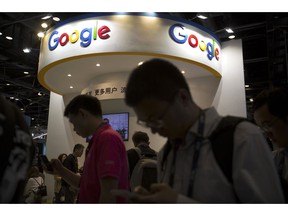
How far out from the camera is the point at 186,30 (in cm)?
583

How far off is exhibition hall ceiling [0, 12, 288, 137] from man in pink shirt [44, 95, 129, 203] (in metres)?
4.20

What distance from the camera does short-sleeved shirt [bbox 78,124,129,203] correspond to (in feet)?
5.57

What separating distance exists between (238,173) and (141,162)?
60.3 inches

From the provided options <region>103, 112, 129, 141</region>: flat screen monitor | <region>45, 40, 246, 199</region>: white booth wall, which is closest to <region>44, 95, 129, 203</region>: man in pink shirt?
<region>45, 40, 246, 199</region>: white booth wall

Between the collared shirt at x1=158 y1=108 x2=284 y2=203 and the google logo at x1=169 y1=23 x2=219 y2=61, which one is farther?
the google logo at x1=169 y1=23 x2=219 y2=61

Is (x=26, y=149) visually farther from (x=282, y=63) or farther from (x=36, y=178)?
(x=282, y=63)

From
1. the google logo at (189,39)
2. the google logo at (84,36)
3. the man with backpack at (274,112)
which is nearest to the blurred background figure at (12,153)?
the man with backpack at (274,112)

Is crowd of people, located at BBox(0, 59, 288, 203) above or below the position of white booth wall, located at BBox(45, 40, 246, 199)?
below

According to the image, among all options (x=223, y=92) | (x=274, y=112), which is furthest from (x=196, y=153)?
(x=223, y=92)

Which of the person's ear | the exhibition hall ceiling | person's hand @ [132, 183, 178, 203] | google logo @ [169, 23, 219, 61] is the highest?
the exhibition hall ceiling

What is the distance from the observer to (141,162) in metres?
2.46

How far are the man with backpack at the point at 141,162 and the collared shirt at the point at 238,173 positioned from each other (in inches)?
35.3

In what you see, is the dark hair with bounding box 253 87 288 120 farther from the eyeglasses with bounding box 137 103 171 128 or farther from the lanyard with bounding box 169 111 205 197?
the eyeglasses with bounding box 137 103 171 128
